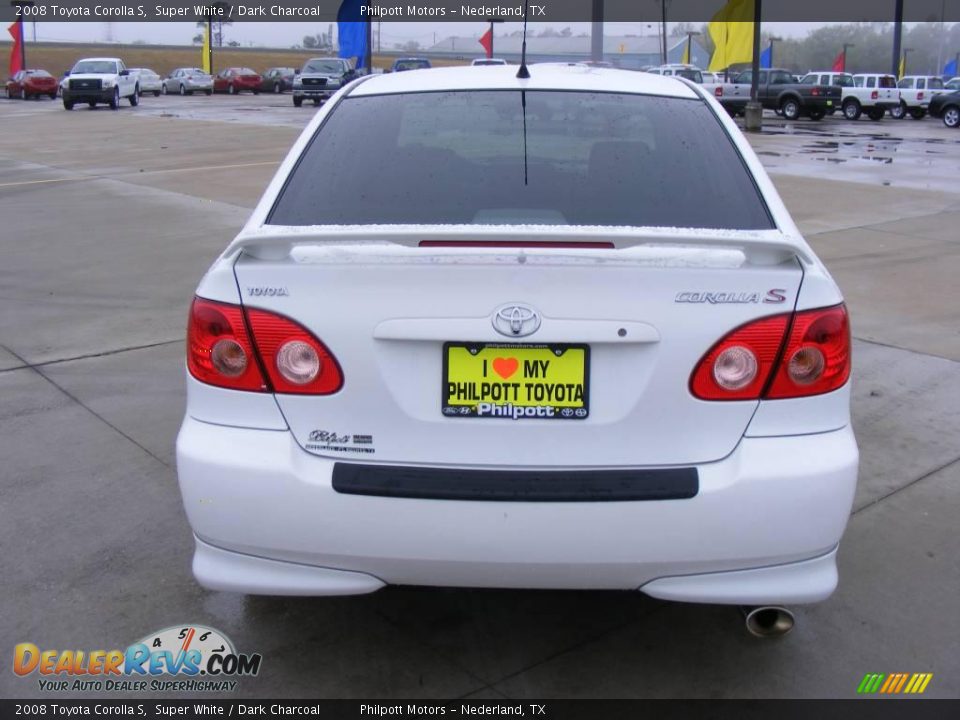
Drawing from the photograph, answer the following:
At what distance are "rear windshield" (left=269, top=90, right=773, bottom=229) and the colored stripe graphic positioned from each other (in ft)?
4.51

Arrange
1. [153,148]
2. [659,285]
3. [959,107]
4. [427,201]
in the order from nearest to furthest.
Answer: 1. [659,285]
2. [427,201]
3. [153,148]
4. [959,107]

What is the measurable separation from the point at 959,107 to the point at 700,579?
120 feet

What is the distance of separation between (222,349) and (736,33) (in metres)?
28.4

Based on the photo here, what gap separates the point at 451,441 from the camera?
2527 millimetres

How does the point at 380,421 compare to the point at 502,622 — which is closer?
the point at 380,421

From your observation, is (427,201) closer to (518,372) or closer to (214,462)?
(518,372)

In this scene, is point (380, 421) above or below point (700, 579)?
above

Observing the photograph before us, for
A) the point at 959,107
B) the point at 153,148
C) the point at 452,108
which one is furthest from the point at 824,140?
the point at 452,108

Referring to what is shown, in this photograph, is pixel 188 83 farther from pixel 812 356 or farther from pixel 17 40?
pixel 812 356

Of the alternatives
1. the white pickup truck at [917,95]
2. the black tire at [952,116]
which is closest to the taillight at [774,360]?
the black tire at [952,116]

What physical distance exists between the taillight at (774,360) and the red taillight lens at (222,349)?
3.76ft

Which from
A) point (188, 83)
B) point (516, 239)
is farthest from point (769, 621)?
point (188, 83)

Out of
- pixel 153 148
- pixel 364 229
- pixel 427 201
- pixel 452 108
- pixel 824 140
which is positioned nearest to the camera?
pixel 364 229

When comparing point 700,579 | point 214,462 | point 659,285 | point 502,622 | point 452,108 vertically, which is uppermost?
point 452,108
